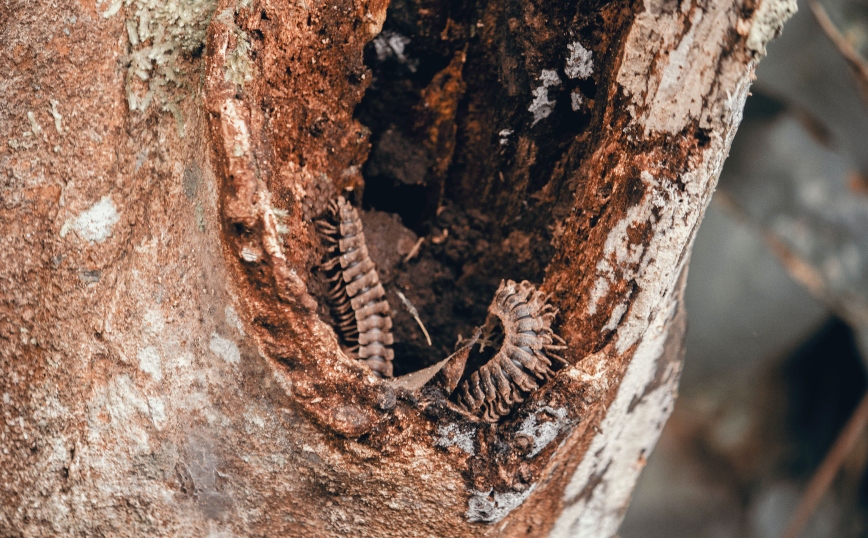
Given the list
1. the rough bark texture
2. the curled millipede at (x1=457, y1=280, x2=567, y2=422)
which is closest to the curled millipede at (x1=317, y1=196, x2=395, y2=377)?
the rough bark texture

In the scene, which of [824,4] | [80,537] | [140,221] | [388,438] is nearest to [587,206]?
[388,438]

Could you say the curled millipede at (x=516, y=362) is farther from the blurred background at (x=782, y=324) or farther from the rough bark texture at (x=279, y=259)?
the blurred background at (x=782, y=324)

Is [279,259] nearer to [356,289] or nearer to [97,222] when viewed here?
[356,289]

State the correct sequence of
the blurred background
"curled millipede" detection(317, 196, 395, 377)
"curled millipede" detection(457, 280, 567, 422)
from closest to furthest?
"curled millipede" detection(457, 280, 567, 422), "curled millipede" detection(317, 196, 395, 377), the blurred background

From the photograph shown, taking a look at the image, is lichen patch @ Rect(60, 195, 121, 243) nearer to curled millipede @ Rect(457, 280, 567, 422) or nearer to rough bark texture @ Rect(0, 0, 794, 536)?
rough bark texture @ Rect(0, 0, 794, 536)

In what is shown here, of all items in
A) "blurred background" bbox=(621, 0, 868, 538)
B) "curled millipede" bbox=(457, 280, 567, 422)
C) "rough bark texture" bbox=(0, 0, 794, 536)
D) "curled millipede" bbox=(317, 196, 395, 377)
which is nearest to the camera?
"rough bark texture" bbox=(0, 0, 794, 536)

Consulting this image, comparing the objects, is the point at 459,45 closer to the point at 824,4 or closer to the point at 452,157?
the point at 452,157

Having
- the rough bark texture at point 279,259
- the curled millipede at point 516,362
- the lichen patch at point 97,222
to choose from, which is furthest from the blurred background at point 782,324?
the lichen patch at point 97,222
